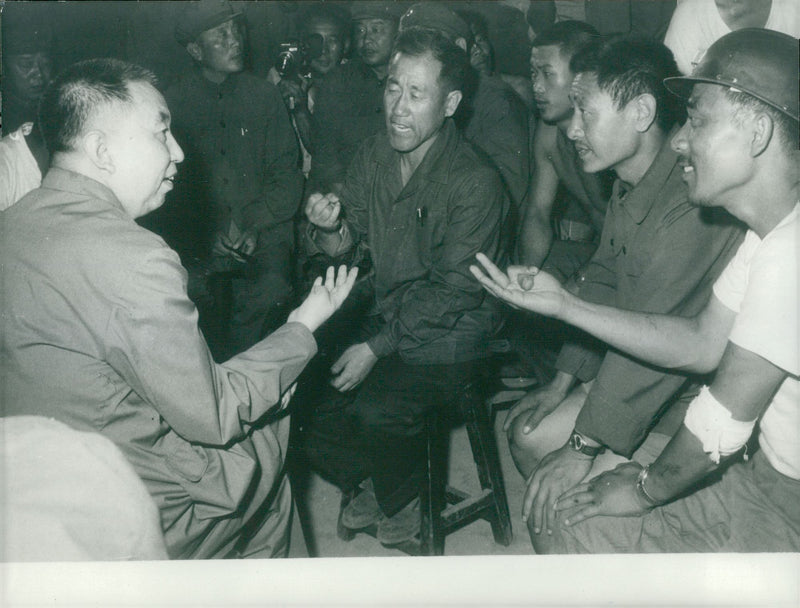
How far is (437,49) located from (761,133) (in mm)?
1112

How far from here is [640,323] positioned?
4.91 ft

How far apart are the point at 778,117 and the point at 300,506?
192 centimetres

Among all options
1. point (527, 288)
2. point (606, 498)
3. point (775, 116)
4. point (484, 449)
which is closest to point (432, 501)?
point (484, 449)

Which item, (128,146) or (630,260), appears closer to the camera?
(128,146)

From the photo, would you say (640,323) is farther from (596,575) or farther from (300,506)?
(300,506)

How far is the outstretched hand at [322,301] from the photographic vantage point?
145 cm

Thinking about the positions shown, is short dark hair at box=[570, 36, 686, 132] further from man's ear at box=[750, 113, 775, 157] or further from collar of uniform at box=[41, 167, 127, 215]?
collar of uniform at box=[41, 167, 127, 215]

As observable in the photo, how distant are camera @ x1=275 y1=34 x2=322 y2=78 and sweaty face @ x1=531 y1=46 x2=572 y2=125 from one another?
1.41 m

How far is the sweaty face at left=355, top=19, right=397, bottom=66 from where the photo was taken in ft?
10.6

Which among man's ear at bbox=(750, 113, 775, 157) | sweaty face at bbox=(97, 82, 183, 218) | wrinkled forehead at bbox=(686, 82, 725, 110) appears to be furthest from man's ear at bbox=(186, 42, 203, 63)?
man's ear at bbox=(750, 113, 775, 157)

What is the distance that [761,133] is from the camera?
1184 millimetres

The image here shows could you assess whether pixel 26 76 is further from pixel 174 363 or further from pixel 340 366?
pixel 174 363

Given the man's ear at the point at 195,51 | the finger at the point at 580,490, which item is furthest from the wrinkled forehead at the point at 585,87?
the man's ear at the point at 195,51

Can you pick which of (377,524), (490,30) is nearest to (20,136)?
(377,524)
